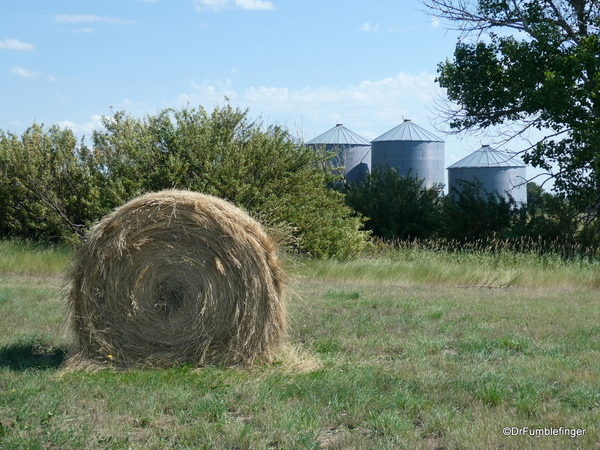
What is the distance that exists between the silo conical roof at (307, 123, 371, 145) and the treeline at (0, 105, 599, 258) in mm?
9722

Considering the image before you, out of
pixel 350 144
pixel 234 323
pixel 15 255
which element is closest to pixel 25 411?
pixel 234 323

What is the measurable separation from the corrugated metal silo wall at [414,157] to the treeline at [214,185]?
815cm

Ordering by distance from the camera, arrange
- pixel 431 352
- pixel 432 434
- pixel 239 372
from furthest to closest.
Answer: pixel 431 352, pixel 239 372, pixel 432 434

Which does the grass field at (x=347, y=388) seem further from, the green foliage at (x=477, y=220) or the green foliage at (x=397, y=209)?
the green foliage at (x=397, y=209)

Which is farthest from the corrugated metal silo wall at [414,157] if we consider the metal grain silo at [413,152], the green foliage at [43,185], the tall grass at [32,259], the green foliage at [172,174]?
the tall grass at [32,259]

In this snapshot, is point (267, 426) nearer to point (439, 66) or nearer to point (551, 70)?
point (551, 70)

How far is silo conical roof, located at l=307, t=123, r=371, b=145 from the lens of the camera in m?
32.3

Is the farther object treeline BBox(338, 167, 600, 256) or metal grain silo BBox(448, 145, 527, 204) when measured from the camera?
metal grain silo BBox(448, 145, 527, 204)

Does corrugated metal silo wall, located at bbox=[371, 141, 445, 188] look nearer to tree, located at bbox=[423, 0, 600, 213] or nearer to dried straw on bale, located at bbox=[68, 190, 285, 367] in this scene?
tree, located at bbox=[423, 0, 600, 213]

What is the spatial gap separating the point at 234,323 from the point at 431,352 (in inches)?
83.5

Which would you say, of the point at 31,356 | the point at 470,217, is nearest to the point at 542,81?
A: the point at 470,217

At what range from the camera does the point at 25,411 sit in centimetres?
480

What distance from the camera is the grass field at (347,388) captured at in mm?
4449

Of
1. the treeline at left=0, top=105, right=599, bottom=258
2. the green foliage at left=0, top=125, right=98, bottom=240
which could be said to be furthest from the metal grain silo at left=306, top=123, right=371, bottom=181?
the green foliage at left=0, top=125, right=98, bottom=240
